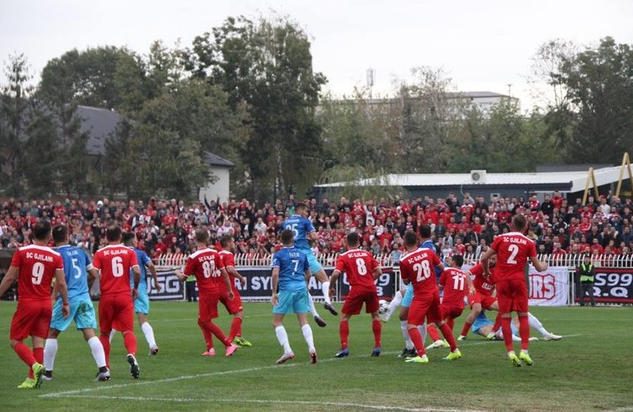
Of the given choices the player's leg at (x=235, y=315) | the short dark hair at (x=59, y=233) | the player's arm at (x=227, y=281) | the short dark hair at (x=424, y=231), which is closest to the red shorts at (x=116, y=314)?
the short dark hair at (x=59, y=233)

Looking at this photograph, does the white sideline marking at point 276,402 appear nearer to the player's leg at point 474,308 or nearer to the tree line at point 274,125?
the player's leg at point 474,308

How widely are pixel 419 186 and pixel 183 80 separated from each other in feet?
67.2

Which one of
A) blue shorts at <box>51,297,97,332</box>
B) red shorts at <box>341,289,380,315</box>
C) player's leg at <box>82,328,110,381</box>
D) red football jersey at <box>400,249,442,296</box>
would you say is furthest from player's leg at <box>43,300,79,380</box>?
red football jersey at <box>400,249,442,296</box>

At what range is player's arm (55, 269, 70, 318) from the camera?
550 inches

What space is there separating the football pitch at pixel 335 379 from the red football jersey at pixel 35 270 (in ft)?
4.05

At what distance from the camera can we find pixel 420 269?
16.5 meters

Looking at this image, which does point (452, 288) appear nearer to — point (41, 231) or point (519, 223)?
point (519, 223)

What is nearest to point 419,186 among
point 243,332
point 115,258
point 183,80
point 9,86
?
point 183,80

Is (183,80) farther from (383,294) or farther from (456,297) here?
(456,297)

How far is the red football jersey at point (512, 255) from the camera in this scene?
1595 centimetres

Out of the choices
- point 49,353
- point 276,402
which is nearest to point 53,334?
point 49,353

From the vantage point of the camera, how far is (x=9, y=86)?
66.0 m

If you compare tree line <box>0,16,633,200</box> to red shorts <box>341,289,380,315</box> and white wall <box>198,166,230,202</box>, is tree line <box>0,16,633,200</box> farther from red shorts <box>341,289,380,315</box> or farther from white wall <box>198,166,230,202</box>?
red shorts <box>341,289,380,315</box>

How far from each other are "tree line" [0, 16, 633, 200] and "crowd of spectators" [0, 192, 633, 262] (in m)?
14.3
